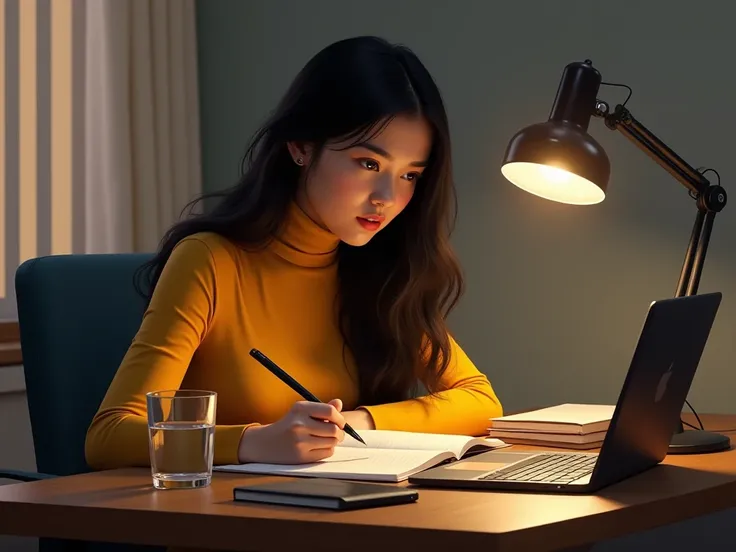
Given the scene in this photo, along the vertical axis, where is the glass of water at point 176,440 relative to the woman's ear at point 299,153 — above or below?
below

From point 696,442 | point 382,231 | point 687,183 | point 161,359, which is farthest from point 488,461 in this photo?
point 382,231

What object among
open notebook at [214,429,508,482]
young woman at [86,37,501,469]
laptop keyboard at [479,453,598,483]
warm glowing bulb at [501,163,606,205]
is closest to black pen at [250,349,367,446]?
open notebook at [214,429,508,482]

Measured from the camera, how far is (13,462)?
2449 millimetres

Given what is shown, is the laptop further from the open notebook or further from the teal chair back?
the teal chair back

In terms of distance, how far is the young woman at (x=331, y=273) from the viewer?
64.2 inches

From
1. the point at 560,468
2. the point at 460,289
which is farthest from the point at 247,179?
the point at 560,468

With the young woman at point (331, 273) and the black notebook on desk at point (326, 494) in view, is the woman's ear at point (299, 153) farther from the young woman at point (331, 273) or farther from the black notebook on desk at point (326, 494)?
the black notebook on desk at point (326, 494)

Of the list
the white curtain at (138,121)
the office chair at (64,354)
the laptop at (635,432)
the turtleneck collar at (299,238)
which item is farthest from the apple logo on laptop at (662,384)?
the white curtain at (138,121)

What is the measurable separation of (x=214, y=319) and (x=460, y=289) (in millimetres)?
446

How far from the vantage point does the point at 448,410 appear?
170 cm

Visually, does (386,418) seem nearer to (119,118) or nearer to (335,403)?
(335,403)

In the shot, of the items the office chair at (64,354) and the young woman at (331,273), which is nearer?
the young woman at (331,273)

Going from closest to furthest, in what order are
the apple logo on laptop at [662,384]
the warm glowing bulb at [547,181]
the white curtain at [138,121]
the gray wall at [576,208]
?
1. the apple logo on laptop at [662,384]
2. the warm glowing bulb at [547,181]
3. the gray wall at [576,208]
4. the white curtain at [138,121]

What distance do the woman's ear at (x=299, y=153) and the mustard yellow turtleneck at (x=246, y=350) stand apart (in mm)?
83
